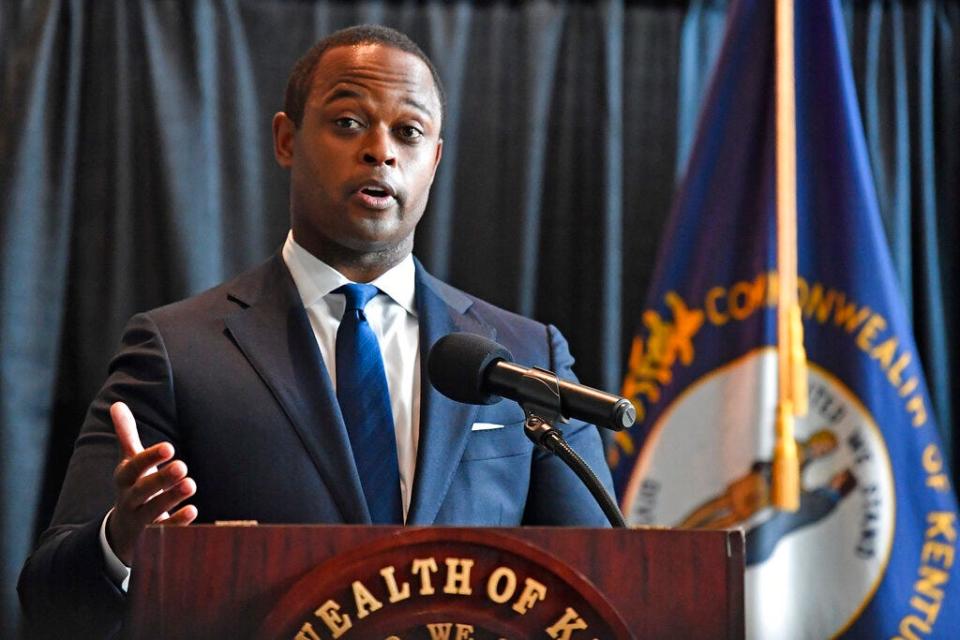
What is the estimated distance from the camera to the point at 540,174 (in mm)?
3326

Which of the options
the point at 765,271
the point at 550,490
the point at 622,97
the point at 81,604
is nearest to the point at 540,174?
the point at 622,97

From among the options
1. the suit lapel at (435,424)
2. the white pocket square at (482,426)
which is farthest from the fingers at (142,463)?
the white pocket square at (482,426)

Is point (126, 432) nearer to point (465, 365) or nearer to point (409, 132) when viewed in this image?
point (465, 365)

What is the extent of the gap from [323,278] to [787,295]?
126 centimetres

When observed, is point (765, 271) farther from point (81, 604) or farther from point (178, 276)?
point (81, 604)

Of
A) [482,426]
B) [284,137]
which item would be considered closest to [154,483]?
[482,426]

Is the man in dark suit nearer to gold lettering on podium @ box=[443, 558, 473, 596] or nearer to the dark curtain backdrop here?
gold lettering on podium @ box=[443, 558, 473, 596]

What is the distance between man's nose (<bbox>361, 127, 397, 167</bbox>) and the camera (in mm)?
1917

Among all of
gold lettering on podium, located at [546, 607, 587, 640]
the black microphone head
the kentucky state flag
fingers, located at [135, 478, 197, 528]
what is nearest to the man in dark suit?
fingers, located at [135, 478, 197, 528]

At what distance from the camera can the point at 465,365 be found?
141 cm

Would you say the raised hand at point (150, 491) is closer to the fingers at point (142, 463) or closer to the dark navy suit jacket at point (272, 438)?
the fingers at point (142, 463)

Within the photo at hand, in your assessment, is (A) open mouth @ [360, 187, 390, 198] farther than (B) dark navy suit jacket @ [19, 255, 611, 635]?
Yes

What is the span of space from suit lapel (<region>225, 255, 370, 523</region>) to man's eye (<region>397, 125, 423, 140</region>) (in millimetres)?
278

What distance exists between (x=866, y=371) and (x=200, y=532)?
→ 2.11 m
